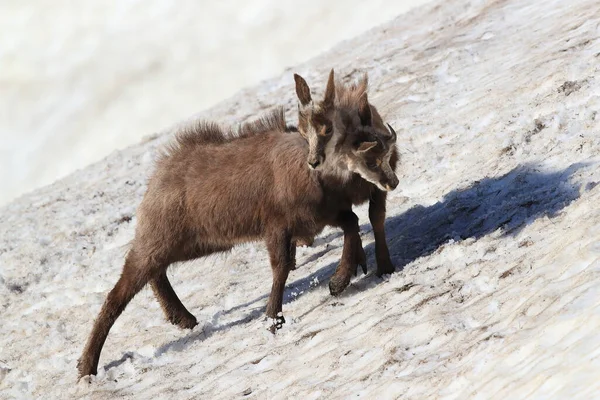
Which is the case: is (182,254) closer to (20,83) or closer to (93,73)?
(93,73)

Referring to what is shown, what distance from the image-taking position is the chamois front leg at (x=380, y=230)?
8547 mm

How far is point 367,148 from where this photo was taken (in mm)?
7867

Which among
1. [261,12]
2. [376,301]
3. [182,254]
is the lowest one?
[376,301]

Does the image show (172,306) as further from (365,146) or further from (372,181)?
(365,146)

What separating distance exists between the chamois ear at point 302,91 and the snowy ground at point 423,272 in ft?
5.58

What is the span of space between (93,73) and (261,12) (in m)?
5.87

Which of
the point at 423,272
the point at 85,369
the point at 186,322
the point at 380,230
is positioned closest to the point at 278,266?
the point at 380,230

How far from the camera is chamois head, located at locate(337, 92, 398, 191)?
801cm

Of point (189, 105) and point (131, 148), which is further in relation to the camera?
point (189, 105)

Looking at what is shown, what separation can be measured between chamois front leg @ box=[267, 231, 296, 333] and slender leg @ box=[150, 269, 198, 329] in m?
1.41

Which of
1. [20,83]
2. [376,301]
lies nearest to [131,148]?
[376,301]

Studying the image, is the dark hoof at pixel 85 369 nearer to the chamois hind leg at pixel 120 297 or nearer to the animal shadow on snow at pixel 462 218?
the chamois hind leg at pixel 120 297

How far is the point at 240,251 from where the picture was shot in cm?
1132

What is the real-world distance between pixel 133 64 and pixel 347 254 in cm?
2425
